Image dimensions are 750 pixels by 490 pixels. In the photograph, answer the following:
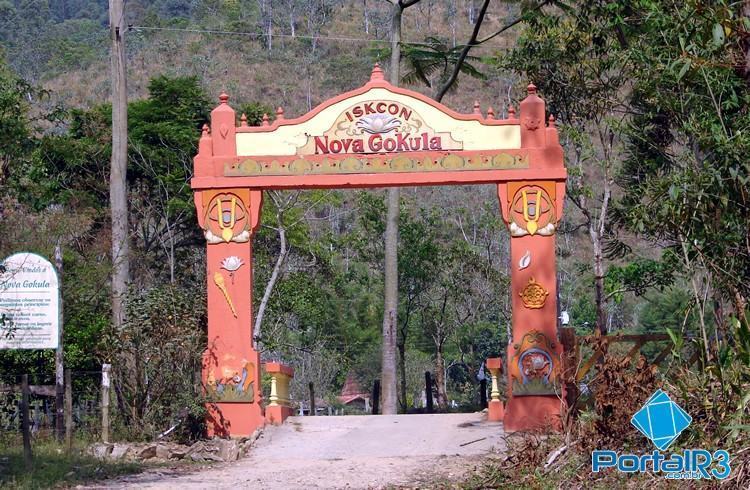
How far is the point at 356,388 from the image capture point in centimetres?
5247

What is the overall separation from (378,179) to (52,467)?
6462mm

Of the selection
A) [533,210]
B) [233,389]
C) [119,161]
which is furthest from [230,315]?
[533,210]

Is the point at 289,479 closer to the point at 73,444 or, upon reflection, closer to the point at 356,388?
the point at 73,444

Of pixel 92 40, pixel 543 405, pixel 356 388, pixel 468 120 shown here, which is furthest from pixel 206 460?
pixel 92 40

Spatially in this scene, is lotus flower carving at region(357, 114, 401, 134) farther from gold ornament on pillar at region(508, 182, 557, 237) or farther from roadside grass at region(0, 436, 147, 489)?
roadside grass at region(0, 436, 147, 489)

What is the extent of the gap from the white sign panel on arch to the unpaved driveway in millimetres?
3530

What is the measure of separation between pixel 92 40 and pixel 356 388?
165ft

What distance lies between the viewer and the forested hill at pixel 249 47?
255 feet

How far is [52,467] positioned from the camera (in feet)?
45.7

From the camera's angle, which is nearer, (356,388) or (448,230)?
(448,230)

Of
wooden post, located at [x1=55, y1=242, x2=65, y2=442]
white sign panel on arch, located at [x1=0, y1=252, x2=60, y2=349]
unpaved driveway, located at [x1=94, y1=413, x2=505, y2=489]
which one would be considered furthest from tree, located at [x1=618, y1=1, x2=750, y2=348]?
white sign panel on arch, located at [x1=0, y1=252, x2=60, y2=349]

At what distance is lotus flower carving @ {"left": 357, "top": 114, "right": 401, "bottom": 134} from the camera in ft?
58.7

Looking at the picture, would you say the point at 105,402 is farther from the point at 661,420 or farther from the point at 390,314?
the point at 390,314

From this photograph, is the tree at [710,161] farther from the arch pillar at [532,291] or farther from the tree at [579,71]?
the tree at [579,71]
